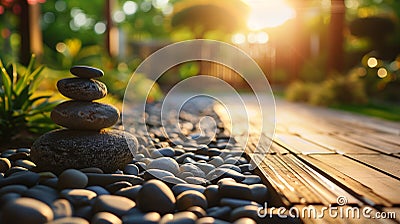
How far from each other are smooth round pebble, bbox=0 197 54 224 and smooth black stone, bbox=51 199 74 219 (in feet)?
0.22

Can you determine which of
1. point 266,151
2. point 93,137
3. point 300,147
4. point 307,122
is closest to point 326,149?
point 300,147

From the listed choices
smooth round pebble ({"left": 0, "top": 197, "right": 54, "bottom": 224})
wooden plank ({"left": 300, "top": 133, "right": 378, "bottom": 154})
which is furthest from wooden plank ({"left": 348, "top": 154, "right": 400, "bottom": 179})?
Result: smooth round pebble ({"left": 0, "top": 197, "right": 54, "bottom": 224})

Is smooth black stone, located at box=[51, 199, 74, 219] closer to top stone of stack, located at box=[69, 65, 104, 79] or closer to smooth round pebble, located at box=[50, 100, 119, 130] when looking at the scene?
smooth round pebble, located at box=[50, 100, 119, 130]

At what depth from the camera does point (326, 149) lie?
2434 millimetres

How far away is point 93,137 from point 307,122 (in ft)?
8.37

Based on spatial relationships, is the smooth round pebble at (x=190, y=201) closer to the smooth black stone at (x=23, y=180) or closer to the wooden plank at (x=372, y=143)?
the smooth black stone at (x=23, y=180)

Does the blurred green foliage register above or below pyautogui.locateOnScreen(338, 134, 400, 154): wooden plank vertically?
above

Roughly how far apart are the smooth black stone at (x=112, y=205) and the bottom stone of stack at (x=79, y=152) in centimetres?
47

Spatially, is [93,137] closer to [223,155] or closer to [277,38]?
[223,155]

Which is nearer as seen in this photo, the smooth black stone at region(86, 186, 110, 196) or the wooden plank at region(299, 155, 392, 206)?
the wooden plank at region(299, 155, 392, 206)

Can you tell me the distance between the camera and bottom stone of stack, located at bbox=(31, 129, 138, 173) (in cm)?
193

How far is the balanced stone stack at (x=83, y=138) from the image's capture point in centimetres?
193

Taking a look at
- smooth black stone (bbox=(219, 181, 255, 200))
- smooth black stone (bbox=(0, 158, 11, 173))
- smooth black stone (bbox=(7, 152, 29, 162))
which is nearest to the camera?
smooth black stone (bbox=(219, 181, 255, 200))

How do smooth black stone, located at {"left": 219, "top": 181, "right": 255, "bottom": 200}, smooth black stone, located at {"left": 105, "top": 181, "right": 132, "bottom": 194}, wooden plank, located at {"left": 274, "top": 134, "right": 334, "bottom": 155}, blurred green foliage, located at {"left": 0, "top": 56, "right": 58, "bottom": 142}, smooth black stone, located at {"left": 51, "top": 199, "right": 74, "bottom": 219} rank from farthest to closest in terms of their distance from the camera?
blurred green foliage, located at {"left": 0, "top": 56, "right": 58, "bottom": 142}, wooden plank, located at {"left": 274, "top": 134, "right": 334, "bottom": 155}, smooth black stone, located at {"left": 105, "top": 181, "right": 132, "bottom": 194}, smooth black stone, located at {"left": 219, "top": 181, "right": 255, "bottom": 200}, smooth black stone, located at {"left": 51, "top": 199, "right": 74, "bottom": 219}
